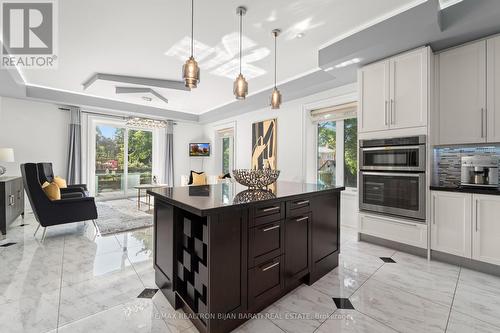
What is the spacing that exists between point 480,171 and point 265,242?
8.44 ft

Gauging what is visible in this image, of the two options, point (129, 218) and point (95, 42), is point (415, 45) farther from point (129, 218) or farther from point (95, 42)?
point (129, 218)

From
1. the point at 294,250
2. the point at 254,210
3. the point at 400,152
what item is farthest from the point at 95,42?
the point at 400,152

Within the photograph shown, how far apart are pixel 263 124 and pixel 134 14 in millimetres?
3446

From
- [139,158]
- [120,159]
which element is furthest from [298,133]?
[120,159]

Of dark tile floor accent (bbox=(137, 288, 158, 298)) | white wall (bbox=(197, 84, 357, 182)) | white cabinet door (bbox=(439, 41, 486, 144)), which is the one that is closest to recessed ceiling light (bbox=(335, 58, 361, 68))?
white wall (bbox=(197, 84, 357, 182))

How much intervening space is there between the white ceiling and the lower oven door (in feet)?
6.06

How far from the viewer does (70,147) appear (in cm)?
535

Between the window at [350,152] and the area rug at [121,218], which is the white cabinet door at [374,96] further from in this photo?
the area rug at [121,218]

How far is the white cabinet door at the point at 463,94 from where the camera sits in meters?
2.43

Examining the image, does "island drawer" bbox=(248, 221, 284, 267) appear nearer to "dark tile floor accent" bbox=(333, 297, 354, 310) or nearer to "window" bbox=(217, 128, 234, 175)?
"dark tile floor accent" bbox=(333, 297, 354, 310)

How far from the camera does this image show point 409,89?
8.75 feet

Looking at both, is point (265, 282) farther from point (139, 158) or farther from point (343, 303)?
point (139, 158)

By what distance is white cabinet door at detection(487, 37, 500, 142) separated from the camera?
91.7 inches

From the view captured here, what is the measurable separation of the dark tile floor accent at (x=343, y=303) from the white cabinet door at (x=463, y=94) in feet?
7.28
